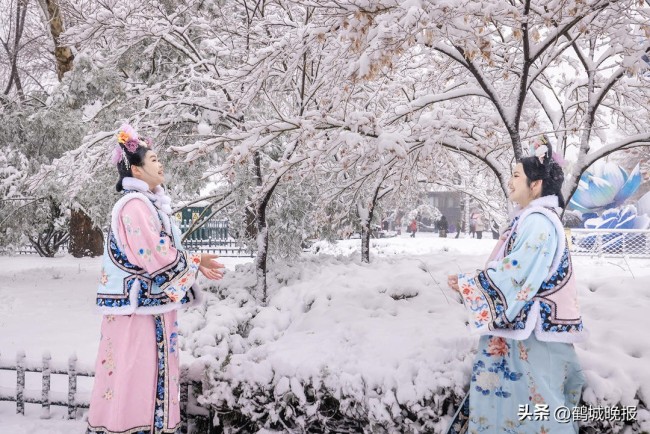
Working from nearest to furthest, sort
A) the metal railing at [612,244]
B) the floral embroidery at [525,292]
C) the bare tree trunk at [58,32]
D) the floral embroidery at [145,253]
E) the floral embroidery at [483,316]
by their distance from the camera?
the floral embroidery at [525,292] < the floral embroidery at [483,316] < the floral embroidery at [145,253] < the bare tree trunk at [58,32] < the metal railing at [612,244]

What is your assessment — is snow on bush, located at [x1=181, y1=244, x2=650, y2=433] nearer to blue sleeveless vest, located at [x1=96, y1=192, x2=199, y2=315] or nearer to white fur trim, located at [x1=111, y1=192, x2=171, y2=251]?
blue sleeveless vest, located at [x1=96, y1=192, x2=199, y2=315]

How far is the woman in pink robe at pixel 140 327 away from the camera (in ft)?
9.34

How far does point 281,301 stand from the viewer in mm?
4793

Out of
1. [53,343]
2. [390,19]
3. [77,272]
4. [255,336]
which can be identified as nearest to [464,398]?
[255,336]

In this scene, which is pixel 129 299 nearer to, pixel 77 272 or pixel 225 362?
pixel 225 362

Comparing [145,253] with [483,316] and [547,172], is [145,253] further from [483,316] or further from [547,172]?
[547,172]

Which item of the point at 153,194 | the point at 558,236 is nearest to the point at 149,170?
the point at 153,194

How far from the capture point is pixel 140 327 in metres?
2.92

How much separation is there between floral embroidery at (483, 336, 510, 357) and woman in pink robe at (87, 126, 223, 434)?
1.66 metres

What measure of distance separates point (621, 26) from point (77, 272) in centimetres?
1295

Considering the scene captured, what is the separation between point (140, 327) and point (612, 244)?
16.5 m

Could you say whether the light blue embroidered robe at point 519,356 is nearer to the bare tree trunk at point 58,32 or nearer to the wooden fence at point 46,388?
the wooden fence at point 46,388

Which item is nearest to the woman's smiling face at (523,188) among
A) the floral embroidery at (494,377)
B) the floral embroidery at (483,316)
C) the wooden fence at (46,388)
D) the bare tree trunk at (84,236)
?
the floral embroidery at (483,316)

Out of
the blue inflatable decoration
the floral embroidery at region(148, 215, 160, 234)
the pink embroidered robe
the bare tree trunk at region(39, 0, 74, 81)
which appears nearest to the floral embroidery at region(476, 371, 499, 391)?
the pink embroidered robe
